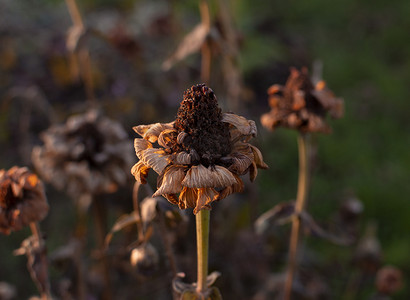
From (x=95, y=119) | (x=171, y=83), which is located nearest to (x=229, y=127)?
(x=95, y=119)

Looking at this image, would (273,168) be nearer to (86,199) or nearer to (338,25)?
(86,199)

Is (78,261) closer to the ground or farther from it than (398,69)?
closer to the ground

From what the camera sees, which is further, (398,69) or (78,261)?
(398,69)

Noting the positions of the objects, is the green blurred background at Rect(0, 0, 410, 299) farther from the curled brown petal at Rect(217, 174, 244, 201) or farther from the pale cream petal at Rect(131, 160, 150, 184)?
the curled brown petal at Rect(217, 174, 244, 201)

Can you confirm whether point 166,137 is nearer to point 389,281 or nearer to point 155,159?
point 155,159

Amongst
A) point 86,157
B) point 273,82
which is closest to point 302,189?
point 86,157

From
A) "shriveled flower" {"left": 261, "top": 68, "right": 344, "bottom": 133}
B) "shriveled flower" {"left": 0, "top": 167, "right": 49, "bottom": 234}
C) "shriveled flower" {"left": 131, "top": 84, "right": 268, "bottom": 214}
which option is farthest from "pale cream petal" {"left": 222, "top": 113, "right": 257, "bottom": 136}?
"shriveled flower" {"left": 0, "top": 167, "right": 49, "bottom": 234}

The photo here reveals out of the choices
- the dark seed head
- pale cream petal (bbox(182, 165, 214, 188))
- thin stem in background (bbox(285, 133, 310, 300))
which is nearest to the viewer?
pale cream petal (bbox(182, 165, 214, 188))

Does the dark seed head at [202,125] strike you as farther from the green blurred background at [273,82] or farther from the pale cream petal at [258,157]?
the green blurred background at [273,82]
